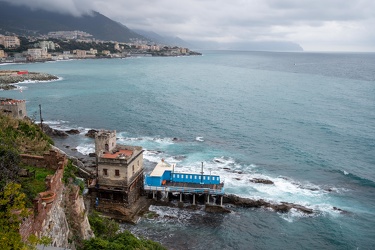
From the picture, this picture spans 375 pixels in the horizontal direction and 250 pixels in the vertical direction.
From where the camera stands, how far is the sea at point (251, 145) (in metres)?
35.7

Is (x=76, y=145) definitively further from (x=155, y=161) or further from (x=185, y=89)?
(x=185, y=89)

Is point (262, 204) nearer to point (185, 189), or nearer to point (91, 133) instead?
point (185, 189)

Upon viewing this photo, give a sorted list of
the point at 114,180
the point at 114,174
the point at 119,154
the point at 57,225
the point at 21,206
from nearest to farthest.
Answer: the point at 21,206, the point at 57,225, the point at 114,174, the point at 114,180, the point at 119,154

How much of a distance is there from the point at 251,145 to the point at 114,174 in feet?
106

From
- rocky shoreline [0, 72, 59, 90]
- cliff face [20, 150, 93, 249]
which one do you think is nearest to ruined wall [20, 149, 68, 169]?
cliff face [20, 150, 93, 249]

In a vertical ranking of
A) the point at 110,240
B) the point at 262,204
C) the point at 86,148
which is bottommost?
the point at 262,204

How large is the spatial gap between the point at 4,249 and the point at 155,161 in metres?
43.2

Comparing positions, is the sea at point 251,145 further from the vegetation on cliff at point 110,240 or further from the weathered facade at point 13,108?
the weathered facade at point 13,108

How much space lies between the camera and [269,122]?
7825cm

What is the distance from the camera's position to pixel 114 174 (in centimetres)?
3697

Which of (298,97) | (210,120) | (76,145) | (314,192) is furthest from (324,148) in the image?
(298,97)

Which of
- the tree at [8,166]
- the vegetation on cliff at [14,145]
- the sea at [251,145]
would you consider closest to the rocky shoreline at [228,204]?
the sea at [251,145]

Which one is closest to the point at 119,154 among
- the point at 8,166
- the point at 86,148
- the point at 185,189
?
the point at 185,189

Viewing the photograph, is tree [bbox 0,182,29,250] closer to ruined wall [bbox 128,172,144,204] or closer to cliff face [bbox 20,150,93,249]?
cliff face [bbox 20,150,93,249]
